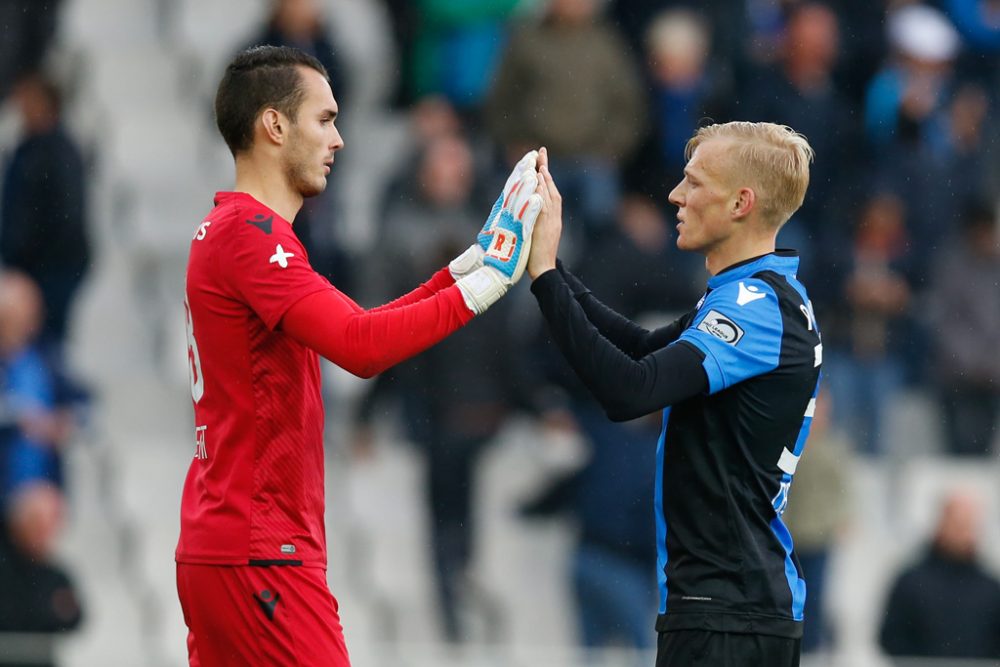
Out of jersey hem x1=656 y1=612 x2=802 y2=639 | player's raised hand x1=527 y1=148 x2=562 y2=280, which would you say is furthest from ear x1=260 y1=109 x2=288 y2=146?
jersey hem x1=656 y1=612 x2=802 y2=639

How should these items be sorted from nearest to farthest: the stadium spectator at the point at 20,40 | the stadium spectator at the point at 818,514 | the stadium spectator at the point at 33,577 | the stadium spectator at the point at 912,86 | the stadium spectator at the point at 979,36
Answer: the stadium spectator at the point at 33,577, the stadium spectator at the point at 818,514, the stadium spectator at the point at 912,86, the stadium spectator at the point at 20,40, the stadium spectator at the point at 979,36

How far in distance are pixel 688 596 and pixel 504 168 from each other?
5.82 metres

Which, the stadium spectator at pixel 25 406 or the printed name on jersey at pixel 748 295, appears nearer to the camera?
the printed name on jersey at pixel 748 295

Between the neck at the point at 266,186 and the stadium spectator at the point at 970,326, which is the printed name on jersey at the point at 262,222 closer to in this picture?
the neck at the point at 266,186

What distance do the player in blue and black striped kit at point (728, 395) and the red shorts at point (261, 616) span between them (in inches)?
34.1

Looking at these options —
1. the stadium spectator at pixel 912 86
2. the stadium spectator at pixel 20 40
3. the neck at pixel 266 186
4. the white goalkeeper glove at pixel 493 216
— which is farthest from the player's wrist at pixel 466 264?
the stadium spectator at pixel 20 40

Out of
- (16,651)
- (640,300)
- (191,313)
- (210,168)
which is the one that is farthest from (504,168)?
(191,313)

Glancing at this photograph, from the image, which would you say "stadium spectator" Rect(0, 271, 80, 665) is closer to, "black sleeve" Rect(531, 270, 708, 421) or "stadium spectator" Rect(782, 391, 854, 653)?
"stadium spectator" Rect(782, 391, 854, 653)

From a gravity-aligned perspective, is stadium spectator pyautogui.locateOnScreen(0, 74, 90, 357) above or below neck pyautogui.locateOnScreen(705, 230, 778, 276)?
above

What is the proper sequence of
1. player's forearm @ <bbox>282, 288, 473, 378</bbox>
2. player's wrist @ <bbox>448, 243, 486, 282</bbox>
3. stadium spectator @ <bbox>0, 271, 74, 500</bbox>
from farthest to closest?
stadium spectator @ <bbox>0, 271, 74, 500</bbox>
player's wrist @ <bbox>448, 243, 486, 282</bbox>
player's forearm @ <bbox>282, 288, 473, 378</bbox>

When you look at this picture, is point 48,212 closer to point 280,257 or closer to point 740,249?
point 280,257

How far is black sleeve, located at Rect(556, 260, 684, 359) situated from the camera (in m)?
4.89

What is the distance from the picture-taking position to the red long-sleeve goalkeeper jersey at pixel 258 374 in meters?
4.32

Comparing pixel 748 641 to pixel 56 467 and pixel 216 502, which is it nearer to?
pixel 216 502
